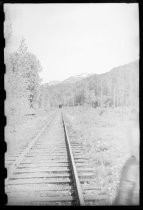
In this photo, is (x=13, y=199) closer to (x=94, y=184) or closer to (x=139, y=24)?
(x=94, y=184)

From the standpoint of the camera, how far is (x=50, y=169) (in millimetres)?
6707

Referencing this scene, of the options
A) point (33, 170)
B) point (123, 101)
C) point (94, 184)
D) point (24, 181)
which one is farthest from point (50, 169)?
point (123, 101)

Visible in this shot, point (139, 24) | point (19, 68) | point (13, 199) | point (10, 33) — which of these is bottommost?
point (13, 199)

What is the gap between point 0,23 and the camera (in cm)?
326

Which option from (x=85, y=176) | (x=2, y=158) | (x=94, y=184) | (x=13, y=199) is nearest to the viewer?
(x=2, y=158)

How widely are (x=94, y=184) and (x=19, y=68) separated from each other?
12.1 metres

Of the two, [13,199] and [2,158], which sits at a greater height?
[2,158]

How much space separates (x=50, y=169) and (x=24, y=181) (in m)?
1.04

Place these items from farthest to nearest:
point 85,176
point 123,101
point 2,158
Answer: point 123,101
point 85,176
point 2,158

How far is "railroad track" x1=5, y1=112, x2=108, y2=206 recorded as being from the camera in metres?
4.84

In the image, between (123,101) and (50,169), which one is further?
(123,101)

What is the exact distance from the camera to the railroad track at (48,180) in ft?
15.9

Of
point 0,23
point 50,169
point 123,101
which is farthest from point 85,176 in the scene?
point 123,101

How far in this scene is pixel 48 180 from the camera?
5840mm
